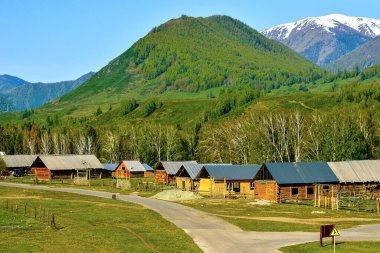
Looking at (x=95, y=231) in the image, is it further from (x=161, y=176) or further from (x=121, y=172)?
(x=121, y=172)

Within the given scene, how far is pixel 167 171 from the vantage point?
425 feet

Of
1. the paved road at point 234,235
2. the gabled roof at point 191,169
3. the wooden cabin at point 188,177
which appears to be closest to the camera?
the paved road at point 234,235

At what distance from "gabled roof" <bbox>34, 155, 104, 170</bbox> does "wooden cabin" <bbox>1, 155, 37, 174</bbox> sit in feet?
66.7

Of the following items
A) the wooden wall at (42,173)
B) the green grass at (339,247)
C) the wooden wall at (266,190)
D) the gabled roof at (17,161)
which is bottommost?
the green grass at (339,247)

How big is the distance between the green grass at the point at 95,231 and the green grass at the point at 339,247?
26.7 feet

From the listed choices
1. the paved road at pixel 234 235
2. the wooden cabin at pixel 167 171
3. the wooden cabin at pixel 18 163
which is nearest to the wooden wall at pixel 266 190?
the paved road at pixel 234 235

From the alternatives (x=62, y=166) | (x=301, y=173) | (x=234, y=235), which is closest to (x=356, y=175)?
(x=301, y=173)

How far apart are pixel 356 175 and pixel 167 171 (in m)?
48.3

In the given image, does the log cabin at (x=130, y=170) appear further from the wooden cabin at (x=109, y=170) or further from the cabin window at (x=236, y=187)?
the cabin window at (x=236, y=187)

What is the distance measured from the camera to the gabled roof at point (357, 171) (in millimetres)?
93500

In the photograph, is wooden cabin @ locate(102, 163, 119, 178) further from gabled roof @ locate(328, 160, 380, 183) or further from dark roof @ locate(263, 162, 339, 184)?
gabled roof @ locate(328, 160, 380, 183)

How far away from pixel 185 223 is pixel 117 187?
187 feet

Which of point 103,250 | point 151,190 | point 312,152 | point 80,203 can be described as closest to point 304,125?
point 312,152

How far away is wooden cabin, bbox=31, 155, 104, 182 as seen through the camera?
462 feet
